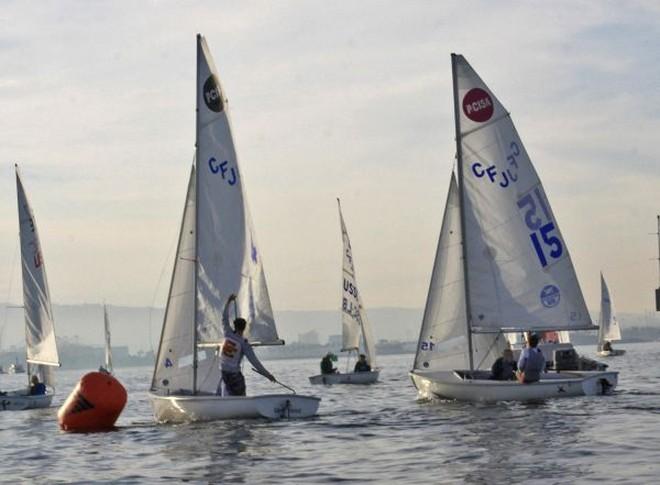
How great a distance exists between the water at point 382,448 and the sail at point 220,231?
9.58 feet

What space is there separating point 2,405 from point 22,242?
779cm

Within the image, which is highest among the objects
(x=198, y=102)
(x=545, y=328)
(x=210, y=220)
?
(x=198, y=102)

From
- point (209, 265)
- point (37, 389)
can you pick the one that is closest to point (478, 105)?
point (209, 265)

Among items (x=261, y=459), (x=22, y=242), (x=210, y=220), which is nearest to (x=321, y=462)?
(x=261, y=459)

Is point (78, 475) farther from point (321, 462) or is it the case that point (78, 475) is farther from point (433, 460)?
point (433, 460)

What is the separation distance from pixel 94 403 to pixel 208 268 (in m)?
4.29

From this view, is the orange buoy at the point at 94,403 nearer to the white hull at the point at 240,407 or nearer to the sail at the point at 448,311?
the white hull at the point at 240,407

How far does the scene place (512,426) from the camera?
23750mm

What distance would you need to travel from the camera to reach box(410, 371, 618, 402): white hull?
29297 mm

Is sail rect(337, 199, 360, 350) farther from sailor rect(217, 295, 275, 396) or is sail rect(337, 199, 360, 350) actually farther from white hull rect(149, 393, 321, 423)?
sailor rect(217, 295, 275, 396)

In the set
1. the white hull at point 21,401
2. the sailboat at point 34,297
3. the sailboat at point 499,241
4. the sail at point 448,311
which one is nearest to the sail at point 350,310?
the sailboat at point 34,297

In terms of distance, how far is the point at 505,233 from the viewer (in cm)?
3294

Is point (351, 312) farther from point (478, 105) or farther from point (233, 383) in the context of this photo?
point (233, 383)

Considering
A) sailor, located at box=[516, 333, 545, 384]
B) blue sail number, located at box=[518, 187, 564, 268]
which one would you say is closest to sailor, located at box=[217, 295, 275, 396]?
sailor, located at box=[516, 333, 545, 384]
